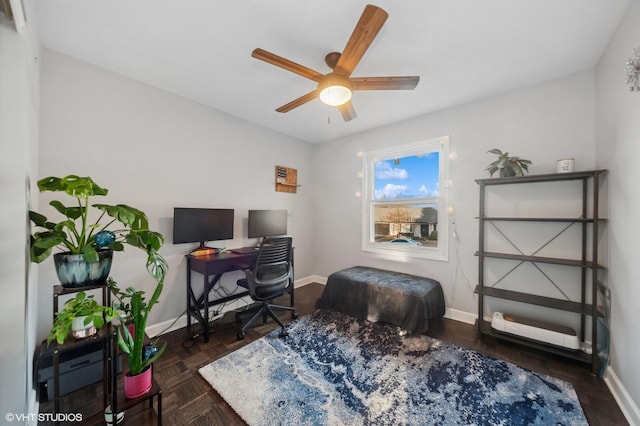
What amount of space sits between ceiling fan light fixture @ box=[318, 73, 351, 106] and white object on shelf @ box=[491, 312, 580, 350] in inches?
99.0

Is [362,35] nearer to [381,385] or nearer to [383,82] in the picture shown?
[383,82]

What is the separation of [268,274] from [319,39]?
85.6 inches

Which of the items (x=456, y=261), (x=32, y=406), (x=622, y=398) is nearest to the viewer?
(x=32, y=406)

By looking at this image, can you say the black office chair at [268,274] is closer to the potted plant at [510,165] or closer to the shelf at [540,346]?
the shelf at [540,346]

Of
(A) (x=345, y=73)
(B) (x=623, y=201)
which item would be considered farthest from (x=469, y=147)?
(A) (x=345, y=73)

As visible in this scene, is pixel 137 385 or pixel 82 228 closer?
pixel 82 228

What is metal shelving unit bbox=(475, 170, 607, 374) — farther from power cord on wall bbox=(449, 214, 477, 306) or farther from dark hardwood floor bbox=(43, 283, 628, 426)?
power cord on wall bbox=(449, 214, 477, 306)

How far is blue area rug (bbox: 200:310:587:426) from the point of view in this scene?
4.79 feet

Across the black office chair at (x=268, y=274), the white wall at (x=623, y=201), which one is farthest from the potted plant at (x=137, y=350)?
the white wall at (x=623, y=201)

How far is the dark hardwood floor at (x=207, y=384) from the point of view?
1470 mm

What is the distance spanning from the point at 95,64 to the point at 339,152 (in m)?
2.96

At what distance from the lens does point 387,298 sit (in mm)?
2656

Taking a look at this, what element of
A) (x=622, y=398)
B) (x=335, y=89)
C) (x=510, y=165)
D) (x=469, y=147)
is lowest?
(x=622, y=398)

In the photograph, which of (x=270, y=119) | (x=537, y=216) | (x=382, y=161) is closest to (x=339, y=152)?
(x=382, y=161)
